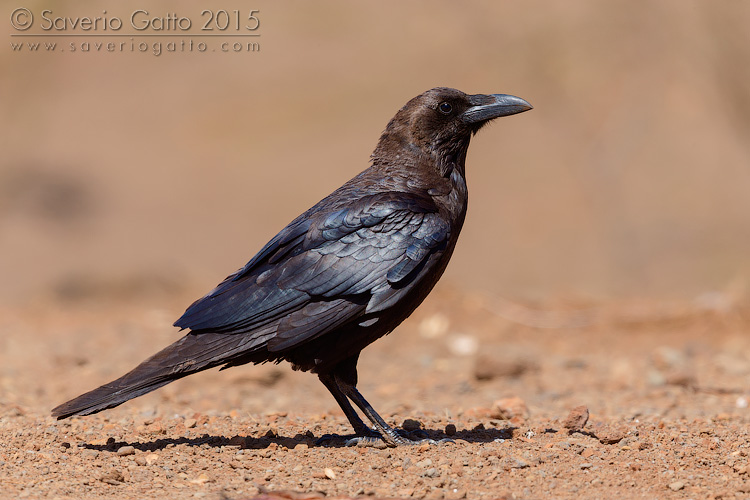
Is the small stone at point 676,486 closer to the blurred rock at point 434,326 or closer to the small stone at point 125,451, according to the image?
the small stone at point 125,451

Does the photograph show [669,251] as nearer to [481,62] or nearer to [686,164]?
[686,164]

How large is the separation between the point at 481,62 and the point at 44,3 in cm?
1028

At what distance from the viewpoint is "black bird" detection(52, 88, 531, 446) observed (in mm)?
5613

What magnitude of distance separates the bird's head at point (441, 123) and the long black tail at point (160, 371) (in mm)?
1856

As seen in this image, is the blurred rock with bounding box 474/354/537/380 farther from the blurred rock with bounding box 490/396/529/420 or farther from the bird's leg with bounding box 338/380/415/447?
the bird's leg with bounding box 338/380/415/447

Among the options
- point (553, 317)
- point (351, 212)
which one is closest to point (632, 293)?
point (553, 317)

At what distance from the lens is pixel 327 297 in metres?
5.65

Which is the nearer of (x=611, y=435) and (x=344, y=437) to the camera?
(x=611, y=435)

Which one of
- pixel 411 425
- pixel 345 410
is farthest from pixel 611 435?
pixel 345 410

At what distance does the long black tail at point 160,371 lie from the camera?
5.54 m

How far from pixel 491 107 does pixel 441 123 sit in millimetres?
383

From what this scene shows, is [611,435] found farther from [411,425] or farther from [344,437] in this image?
[344,437]

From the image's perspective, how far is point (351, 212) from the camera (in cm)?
593

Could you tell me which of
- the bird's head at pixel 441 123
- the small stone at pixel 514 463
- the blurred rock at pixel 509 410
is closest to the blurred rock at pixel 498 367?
the blurred rock at pixel 509 410
